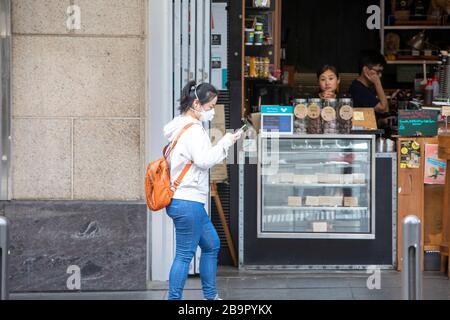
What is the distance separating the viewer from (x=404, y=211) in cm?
919

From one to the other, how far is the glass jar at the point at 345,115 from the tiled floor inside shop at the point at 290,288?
1436mm

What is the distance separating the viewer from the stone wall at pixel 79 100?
8398mm

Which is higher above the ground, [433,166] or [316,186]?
[433,166]

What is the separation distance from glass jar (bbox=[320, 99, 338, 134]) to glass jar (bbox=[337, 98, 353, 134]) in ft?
0.16

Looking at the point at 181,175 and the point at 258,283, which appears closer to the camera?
the point at 181,175

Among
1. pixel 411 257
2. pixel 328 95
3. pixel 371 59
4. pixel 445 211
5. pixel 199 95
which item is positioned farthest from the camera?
pixel 371 59

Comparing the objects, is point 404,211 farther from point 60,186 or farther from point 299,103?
point 60,186

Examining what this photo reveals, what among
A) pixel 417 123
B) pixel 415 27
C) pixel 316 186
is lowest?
pixel 316 186

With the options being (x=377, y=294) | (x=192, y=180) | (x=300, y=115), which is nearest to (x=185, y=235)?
(x=192, y=180)

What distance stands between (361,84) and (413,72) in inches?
127

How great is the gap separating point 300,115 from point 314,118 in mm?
142

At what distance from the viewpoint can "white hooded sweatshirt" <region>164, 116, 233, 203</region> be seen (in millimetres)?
7172

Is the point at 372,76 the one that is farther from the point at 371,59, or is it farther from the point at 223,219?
the point at 223,219

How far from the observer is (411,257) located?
592 centimetres
